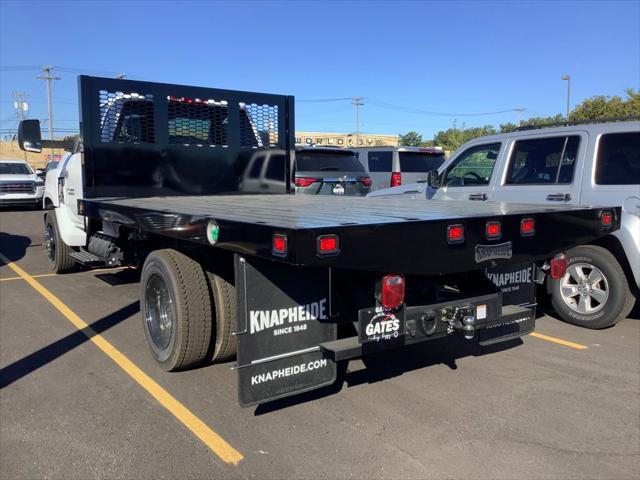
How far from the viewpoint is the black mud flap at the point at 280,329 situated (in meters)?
3.25

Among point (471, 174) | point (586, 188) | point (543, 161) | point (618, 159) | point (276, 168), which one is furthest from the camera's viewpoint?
point (471, 174)

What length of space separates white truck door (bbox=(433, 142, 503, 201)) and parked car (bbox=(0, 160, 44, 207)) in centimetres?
1776

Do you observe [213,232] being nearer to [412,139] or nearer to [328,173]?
[328,173]

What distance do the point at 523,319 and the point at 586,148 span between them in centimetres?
249

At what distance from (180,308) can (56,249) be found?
5.11m

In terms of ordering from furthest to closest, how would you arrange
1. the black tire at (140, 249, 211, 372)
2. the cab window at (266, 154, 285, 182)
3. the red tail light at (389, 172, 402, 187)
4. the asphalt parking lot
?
the red tail light at (389, 172, 402, 187)
the cab window at (266, 154, 285, 182)
the black tire at (140, 249, 211, 372)
the asphalt parking lot

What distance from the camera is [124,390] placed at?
420 centimetres

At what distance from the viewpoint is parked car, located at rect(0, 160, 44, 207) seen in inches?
782

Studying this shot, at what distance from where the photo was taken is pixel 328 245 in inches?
107

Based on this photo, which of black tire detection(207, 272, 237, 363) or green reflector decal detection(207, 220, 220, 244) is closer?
green reflector decal detection(207, 220, 220, 244)

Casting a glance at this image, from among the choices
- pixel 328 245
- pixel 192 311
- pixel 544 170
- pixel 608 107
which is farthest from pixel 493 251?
pixel 608 107

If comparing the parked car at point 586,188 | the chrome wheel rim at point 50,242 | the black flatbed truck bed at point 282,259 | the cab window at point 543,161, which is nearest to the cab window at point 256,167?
the black flatbed truck bed at point 282,259

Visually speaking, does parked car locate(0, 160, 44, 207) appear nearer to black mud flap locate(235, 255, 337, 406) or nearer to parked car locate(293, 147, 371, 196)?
parked car locate(293, 147, 371, 196)

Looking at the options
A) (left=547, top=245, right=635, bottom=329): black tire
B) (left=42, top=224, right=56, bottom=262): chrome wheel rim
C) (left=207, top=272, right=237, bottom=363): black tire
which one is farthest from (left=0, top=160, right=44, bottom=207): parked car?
(left=547, top=245, right=635, bottom=329): black tire
